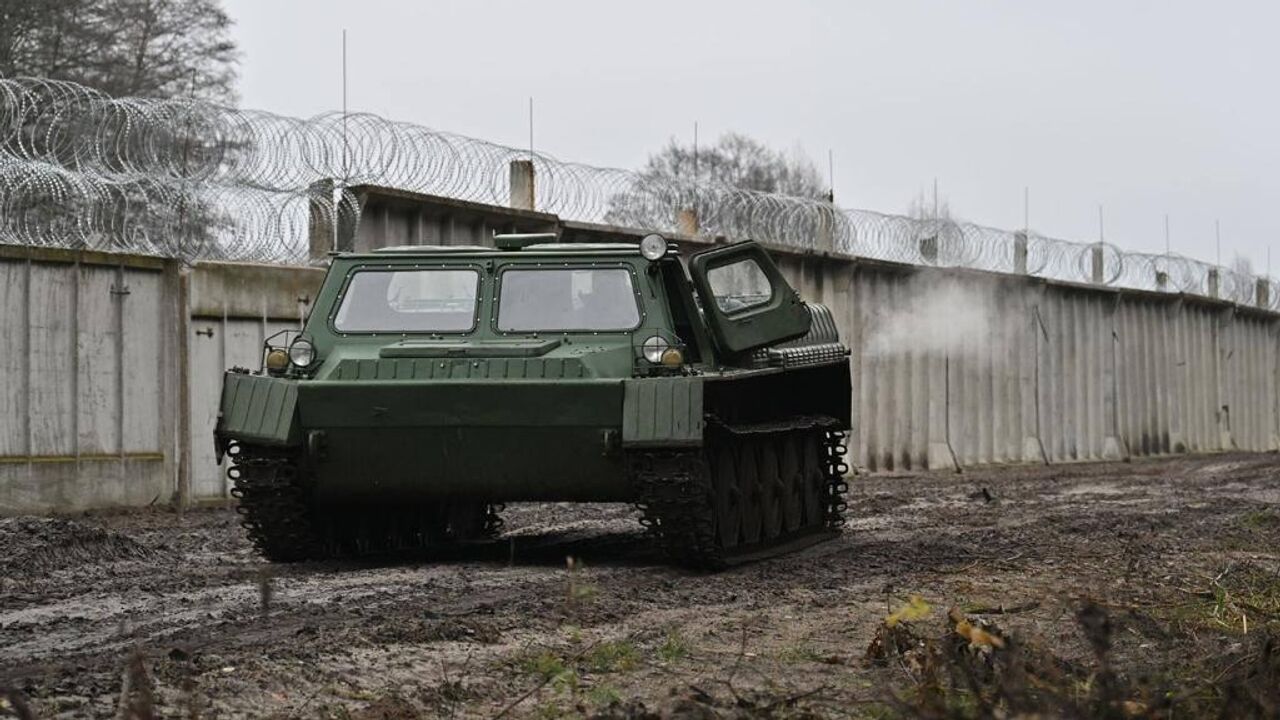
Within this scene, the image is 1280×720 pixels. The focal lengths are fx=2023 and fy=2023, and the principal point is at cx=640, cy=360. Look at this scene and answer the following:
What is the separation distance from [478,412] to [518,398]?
0.23 m

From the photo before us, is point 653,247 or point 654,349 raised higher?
point 653,247

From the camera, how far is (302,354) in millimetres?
11375

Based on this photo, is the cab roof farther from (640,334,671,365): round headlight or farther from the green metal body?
(640,334,671,365): round headlight

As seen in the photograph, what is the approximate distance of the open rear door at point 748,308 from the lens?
12195 millimetres

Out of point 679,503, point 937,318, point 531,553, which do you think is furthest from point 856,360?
point 679,503

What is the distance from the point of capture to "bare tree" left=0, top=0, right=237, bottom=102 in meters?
31.7

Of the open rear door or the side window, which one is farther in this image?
the side window

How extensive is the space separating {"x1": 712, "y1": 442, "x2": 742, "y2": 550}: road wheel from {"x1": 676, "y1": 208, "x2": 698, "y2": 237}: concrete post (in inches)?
445

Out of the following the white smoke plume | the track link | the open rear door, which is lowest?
the track link

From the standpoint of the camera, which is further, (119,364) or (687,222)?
(687,222)

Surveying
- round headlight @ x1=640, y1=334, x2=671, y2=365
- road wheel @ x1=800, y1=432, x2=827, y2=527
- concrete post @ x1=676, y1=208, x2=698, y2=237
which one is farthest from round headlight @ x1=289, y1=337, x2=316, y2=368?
concrete post @ x1=676, y1=208, x2=698, y2=237

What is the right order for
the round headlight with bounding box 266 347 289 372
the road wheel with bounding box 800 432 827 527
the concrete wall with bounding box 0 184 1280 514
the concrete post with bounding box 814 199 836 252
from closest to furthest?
the round headlight with bounding box 266 347 289 372 → the road wheel with bounding box 800 432 827 527 → the concrete wall with bounding box 0 184 1280 514 → the concrete post with bounding box 814 199 836 252

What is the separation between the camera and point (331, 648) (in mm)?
7227

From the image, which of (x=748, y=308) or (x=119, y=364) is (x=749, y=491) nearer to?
(x=748, y=308)
